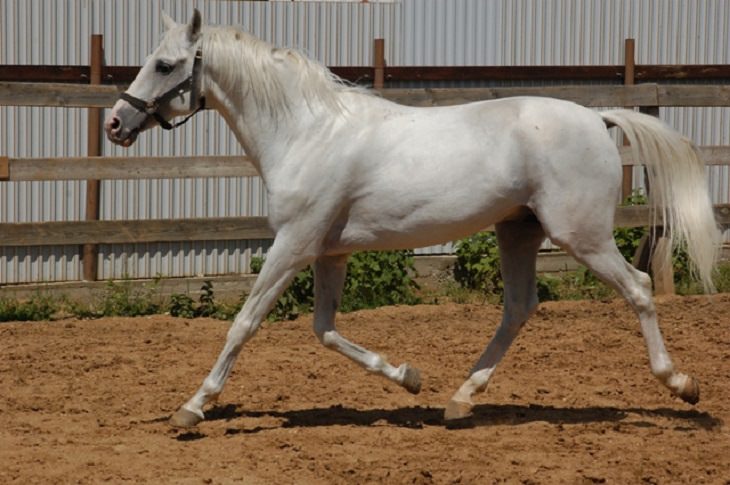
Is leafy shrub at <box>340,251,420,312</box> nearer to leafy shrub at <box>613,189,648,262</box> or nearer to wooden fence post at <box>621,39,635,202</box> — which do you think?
leafy shrub at <box>613,189,648,262</box>

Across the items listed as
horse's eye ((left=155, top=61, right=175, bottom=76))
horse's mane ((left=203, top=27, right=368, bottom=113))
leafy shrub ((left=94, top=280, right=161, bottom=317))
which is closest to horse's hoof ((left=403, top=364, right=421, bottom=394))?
horse's mane ((left=203, top=27, right=368, bottom=113))

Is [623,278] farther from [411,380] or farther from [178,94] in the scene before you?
[178,94]

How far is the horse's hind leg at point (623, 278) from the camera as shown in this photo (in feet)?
21.0

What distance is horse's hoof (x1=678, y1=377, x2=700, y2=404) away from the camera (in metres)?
6.55

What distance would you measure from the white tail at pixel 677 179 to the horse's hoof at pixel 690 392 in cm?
51

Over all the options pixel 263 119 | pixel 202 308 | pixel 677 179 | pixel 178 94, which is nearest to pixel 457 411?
pixel 677 179

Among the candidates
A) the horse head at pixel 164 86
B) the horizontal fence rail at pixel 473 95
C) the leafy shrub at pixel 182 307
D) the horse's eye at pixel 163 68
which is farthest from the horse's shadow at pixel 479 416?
the horizontal fence rail at pixel 473 95

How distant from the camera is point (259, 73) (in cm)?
650

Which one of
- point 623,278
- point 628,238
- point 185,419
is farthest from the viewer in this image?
point 628,238

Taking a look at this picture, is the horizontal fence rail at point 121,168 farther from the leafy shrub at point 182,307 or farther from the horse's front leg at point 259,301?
the horse's front leg at point 259,301

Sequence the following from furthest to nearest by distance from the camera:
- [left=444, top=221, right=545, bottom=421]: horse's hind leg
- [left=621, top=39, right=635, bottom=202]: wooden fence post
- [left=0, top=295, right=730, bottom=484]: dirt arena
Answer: [left=621, top=39, right=635, bottom=202]: wooden fence post → [left=444, top=221, right=545, bottom=421]: horse's hind leg → [left=0, top=295, right=730, bottom=484]: dirt arena

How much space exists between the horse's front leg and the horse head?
2.86 ft

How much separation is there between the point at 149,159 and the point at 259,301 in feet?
12.1

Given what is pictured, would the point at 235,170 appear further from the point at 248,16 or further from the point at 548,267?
the point at 548,267
